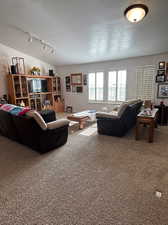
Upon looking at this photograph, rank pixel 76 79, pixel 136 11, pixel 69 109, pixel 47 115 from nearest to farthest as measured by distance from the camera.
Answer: pixel 136 11
pixel 47 115
pixel 76 79
pixel 69 109

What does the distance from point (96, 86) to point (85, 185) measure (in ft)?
15.6

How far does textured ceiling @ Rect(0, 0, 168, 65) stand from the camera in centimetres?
252

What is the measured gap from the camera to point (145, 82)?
491 centimetres

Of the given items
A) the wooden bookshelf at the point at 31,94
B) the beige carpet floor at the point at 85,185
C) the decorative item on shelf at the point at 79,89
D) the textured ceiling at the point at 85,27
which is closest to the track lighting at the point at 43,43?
the textured ceiling at the point at 85,27

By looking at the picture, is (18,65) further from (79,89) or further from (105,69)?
(105,69)

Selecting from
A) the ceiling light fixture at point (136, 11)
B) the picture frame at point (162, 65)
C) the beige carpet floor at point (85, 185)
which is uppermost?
the ceiling light fixture at point (136, 11)

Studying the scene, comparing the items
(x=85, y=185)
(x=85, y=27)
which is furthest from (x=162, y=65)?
(x=85, y=185)

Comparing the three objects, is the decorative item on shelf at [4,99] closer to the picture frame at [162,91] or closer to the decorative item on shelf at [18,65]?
the decorative item on shelf at [18,65]

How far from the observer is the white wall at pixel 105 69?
4793 mm

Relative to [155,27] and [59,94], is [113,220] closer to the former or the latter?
[155,27]

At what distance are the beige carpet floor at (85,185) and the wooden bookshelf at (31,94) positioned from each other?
8.77 ft

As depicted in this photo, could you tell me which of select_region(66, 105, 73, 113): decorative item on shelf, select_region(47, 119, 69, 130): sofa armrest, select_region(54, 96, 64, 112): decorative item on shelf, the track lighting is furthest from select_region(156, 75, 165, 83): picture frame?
select_region(54, 96, 64, 112): decorative item on shelf

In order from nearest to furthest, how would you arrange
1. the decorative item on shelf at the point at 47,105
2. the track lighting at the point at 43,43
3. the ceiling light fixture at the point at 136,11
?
the ceiling light fixture at the point at 136,11, the track lighting at the point at 43,43, the decorative item on shelf at the point at 47,105

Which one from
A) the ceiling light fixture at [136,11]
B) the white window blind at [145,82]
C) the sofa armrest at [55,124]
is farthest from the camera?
the white window blind at [145,82]
